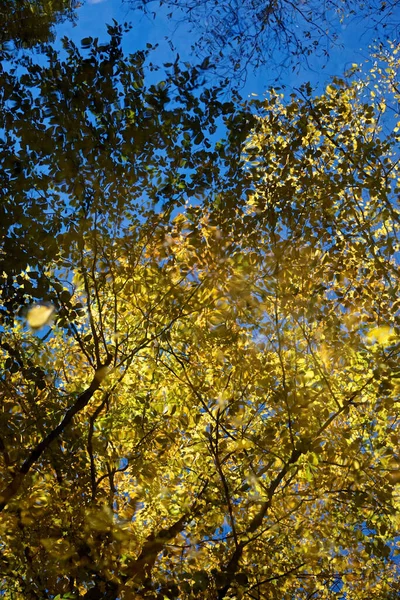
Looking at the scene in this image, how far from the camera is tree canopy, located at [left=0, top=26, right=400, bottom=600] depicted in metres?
5.18

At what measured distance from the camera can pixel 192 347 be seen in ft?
20.9

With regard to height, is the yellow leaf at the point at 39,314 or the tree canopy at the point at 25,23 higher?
the tree canopy at the point at 25,23

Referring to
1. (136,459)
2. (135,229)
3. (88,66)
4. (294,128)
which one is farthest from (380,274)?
(88,66)

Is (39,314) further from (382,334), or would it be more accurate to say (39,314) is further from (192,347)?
(382,334)

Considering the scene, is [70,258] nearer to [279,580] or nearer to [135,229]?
[135,229]

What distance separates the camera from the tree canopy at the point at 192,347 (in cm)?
518

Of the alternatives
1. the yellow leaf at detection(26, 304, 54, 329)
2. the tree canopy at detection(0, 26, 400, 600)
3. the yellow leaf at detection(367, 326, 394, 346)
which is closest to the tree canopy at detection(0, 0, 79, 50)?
the tree canopy at detection(0, 26, 400, 600)

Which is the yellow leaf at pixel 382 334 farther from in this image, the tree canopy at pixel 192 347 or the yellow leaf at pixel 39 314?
the yellow leaf at pixel 39 314

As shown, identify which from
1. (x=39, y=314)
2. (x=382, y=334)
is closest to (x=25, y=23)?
(x=39, y=314)

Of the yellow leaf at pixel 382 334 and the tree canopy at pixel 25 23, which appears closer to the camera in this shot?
the yellow leaf at pixel 382 334

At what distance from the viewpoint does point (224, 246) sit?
6.29 metres

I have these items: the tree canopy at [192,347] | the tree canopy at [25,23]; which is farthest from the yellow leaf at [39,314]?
the tree canopy at [25,23]

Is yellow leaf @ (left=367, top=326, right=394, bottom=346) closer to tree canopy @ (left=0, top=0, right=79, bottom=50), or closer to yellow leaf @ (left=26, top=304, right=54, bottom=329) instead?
yellow leaf @ (left=26, top=304, right=54, bottom=329)

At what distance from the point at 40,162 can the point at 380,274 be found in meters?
4.20
